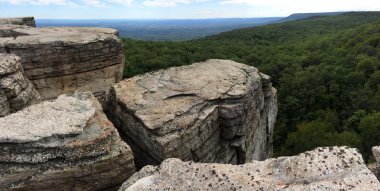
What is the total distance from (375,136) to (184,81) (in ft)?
98.0

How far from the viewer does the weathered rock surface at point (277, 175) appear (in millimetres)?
6777

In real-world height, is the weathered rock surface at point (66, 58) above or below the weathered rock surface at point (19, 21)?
Answer: below


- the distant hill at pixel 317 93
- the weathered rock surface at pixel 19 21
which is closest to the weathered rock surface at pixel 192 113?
the weathered rock surface at pixel 19 21

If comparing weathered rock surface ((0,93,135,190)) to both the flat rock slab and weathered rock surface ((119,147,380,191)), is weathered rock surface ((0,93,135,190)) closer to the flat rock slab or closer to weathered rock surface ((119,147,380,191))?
the flat rock slab

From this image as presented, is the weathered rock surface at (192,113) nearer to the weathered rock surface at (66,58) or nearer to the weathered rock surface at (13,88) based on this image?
the weathered rock surface at (13,88)

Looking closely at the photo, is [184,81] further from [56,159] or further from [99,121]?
[56,159]

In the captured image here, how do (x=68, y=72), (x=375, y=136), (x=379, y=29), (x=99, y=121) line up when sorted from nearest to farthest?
(x=99, y=121), (x=68, y=72), (x=375, y=136), (x=379, y=29)

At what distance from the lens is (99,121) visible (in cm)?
1002

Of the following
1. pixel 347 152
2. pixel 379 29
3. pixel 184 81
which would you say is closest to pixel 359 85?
pixel 379 29

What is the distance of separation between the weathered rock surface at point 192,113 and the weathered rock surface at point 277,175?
2.79 m

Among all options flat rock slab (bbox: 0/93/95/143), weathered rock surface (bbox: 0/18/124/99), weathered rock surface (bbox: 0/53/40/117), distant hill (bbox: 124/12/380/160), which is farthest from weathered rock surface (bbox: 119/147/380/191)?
distant hill (bbox: 124/12/380/160)

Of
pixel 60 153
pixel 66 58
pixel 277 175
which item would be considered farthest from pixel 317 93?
pixel 60 153

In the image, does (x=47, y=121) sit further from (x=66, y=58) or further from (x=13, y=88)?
(x=66, y=58)

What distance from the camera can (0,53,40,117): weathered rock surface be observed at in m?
11.5
